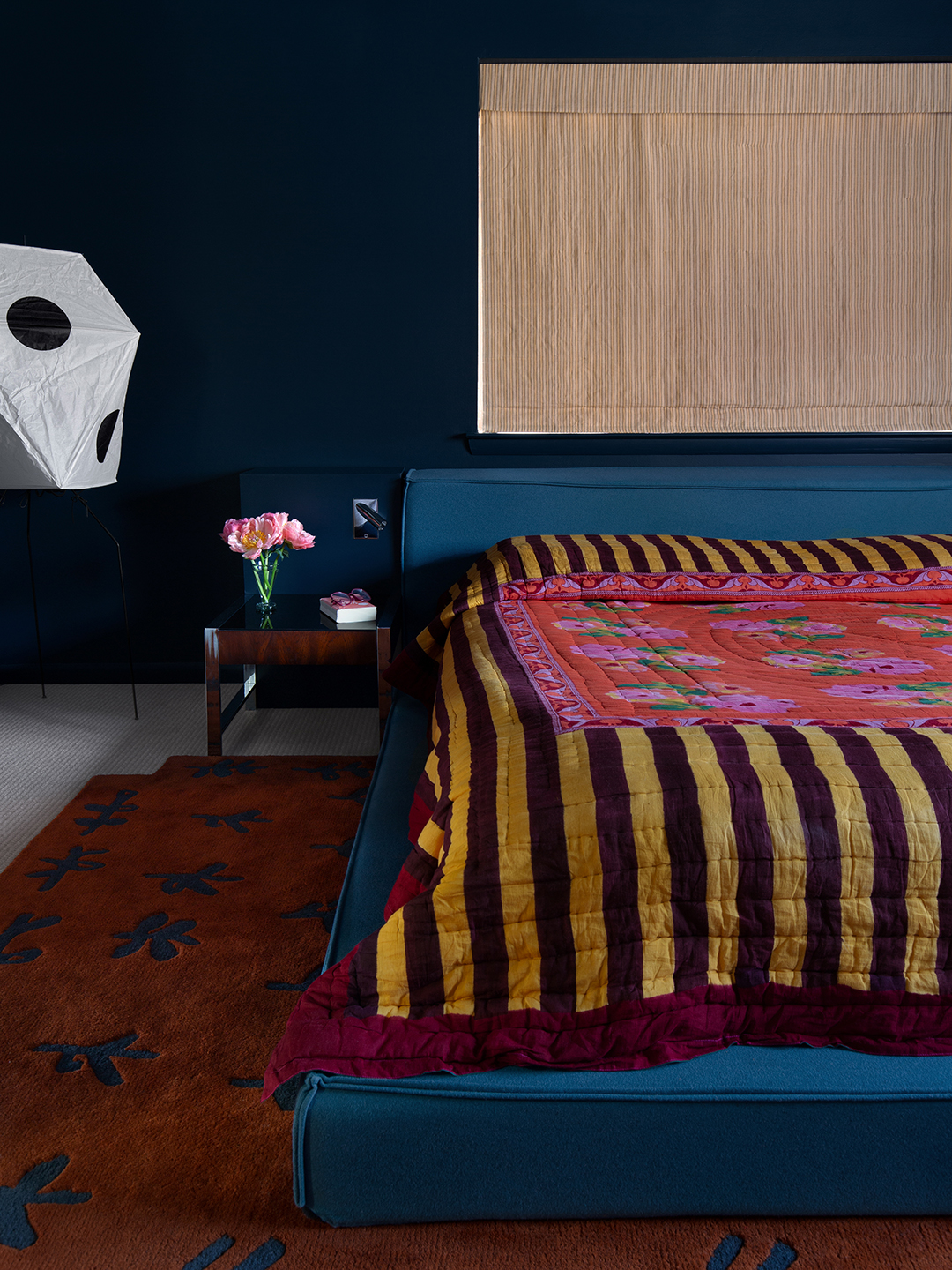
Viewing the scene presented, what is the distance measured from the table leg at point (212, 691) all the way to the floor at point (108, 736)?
0.13 m

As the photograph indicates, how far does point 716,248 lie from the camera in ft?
10.9

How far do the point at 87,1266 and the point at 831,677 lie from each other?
4.84 ft

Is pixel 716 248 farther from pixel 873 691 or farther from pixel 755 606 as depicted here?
pixel 873 691

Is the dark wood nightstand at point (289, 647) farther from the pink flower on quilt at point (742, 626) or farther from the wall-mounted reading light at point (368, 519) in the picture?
the pink flower on quilt at point (742, 626)

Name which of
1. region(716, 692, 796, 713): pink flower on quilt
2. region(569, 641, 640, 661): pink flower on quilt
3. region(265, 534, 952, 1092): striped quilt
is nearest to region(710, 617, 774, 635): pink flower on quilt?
region(569, 641, 640, 661): pink flower on quilt

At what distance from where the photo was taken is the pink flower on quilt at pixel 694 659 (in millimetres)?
1886

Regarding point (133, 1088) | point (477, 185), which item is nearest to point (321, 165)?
point (477, 185)

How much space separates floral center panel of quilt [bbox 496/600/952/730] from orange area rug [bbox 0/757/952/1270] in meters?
0.65

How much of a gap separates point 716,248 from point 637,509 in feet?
3.54

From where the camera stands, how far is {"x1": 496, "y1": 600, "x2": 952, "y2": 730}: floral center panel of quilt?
1486 millimetres

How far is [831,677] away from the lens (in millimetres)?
1778

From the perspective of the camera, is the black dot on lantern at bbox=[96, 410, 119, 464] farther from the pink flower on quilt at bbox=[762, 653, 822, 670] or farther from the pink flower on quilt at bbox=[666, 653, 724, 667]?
the pink flower on quilt at bbox=[762, 653, 822, 670]

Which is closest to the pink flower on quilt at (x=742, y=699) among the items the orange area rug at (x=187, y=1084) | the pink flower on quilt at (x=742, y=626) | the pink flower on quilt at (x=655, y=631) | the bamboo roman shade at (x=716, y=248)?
the pink flower on quilt at (x=655, y=631)

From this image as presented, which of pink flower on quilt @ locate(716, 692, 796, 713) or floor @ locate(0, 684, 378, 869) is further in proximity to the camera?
floor @ locate(0, 684, 378, 869)
